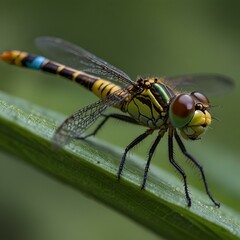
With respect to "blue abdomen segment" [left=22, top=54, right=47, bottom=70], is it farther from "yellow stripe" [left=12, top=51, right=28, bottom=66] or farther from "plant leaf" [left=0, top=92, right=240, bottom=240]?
"plant leaf" [left=0, top=92, right=240, bottom=240]

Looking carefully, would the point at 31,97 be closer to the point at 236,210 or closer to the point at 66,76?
the point at 66,76

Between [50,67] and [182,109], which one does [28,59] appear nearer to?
[50,67]

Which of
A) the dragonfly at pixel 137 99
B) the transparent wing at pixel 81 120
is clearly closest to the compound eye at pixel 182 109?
the dragonfly at pixel 137 99

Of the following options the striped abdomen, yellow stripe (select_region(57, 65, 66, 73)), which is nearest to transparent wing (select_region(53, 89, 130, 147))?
the striped abdomen

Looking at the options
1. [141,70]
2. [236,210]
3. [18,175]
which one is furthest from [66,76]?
[141,70]

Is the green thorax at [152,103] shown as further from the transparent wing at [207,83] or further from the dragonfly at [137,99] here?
the transparent wing at [207,83]

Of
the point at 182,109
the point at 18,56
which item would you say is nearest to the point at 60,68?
the point at 18,56
